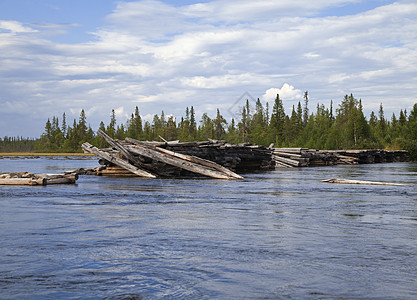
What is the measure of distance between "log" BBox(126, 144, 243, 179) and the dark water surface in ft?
28.2

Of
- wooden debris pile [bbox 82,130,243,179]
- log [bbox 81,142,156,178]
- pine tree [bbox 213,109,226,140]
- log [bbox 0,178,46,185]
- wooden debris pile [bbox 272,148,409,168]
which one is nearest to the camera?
log [bbox 0,178,46,185]

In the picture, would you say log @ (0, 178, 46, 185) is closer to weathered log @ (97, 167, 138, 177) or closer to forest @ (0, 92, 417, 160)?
weathered log @ (97, 167, 138, 177)

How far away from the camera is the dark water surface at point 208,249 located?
5312 mm

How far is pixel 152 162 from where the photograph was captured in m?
24.4

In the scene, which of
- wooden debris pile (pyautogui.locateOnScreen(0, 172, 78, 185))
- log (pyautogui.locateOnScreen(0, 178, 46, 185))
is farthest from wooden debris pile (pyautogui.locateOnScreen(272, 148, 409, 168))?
log (pyautogui.locateOnScreen(0, 178, 46, 185))

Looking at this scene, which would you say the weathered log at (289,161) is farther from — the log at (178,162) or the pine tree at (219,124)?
the pine tree at (219,124)

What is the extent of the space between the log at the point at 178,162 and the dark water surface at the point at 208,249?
8.60 metres

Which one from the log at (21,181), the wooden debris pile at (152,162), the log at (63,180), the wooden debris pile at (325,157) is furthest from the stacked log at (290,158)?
the log at (21,181)

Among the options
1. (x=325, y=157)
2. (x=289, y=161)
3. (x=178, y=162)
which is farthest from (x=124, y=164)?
(x=325, y=157)

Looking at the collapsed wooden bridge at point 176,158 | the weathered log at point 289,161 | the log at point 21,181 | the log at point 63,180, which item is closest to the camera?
the log at point 21,181

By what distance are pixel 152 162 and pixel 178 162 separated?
2.66 m

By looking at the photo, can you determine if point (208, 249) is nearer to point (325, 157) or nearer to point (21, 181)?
point (21, 181)

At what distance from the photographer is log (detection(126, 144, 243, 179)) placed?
2208 cm

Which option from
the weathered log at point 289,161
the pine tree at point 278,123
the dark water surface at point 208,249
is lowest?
the dark water surface at point 208,249
